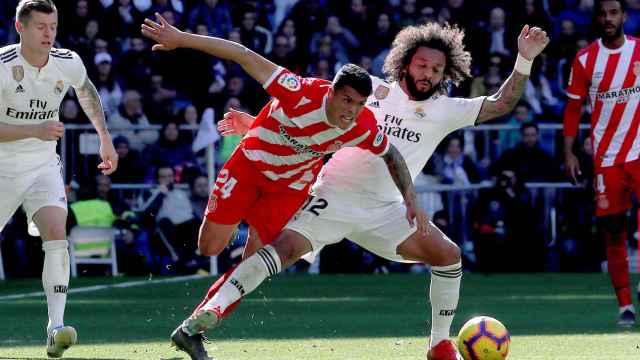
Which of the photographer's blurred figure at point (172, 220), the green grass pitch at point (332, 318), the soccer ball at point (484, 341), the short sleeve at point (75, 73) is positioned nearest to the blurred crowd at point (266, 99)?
the photographer's blurred figure at point (172, 220)

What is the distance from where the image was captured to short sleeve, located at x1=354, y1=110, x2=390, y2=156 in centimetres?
787

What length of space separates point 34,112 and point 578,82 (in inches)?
184

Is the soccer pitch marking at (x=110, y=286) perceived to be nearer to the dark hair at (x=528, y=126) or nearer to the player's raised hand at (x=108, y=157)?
the dark hair at (x=528, y=126)

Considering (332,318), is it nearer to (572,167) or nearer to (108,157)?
(572,167)

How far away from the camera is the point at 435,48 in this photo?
8.87m

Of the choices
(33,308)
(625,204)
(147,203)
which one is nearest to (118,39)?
(147,203)

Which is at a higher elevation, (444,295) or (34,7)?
(34,7)

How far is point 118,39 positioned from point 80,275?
12.6 ft

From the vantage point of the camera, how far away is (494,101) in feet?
28.7

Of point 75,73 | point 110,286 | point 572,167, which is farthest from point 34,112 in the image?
point 110,286

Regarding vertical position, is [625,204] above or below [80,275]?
above

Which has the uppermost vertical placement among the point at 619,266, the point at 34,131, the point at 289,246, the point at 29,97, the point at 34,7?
the point at 34,7

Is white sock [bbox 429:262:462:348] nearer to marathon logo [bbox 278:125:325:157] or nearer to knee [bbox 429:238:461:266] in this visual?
knee [bbox 429:238:461:266]

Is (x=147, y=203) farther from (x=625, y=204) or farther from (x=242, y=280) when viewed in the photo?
(x=242, y=280)
